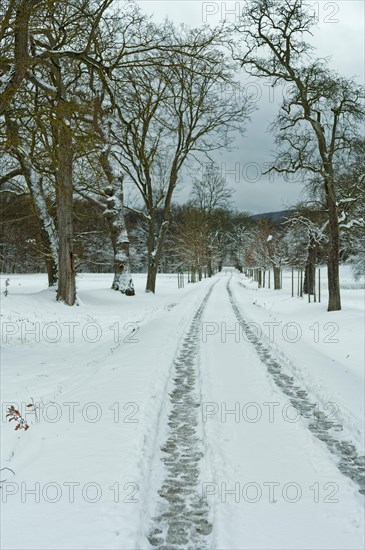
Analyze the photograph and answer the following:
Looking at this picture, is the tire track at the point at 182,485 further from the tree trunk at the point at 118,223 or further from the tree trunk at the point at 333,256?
the tree trunk at the point at 118,223

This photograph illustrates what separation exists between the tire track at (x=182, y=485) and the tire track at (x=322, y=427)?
136cm

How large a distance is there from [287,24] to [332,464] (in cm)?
1454

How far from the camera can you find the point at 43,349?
947 cm

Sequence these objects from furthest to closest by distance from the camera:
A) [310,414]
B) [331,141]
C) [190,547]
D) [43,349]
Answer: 1. [331,141]
2. [43,349]
3. [310,414]
4. [190,547]

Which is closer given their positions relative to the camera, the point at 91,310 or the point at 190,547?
the point at 190,547

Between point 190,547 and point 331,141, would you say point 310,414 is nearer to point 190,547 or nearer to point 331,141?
point 190,547

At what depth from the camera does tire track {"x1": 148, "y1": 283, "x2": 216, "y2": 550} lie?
310 centimetres

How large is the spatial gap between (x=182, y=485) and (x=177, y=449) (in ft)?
2.28

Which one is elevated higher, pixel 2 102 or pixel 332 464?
pixel 2 102

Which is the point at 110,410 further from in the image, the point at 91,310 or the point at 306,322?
the point at 306,322

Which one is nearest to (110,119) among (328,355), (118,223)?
(118,223)

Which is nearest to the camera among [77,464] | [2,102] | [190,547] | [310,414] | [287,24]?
[190,547]

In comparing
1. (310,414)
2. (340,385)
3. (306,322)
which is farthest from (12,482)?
(306,322)

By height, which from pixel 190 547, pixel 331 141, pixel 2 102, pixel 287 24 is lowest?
pixel 190 547
